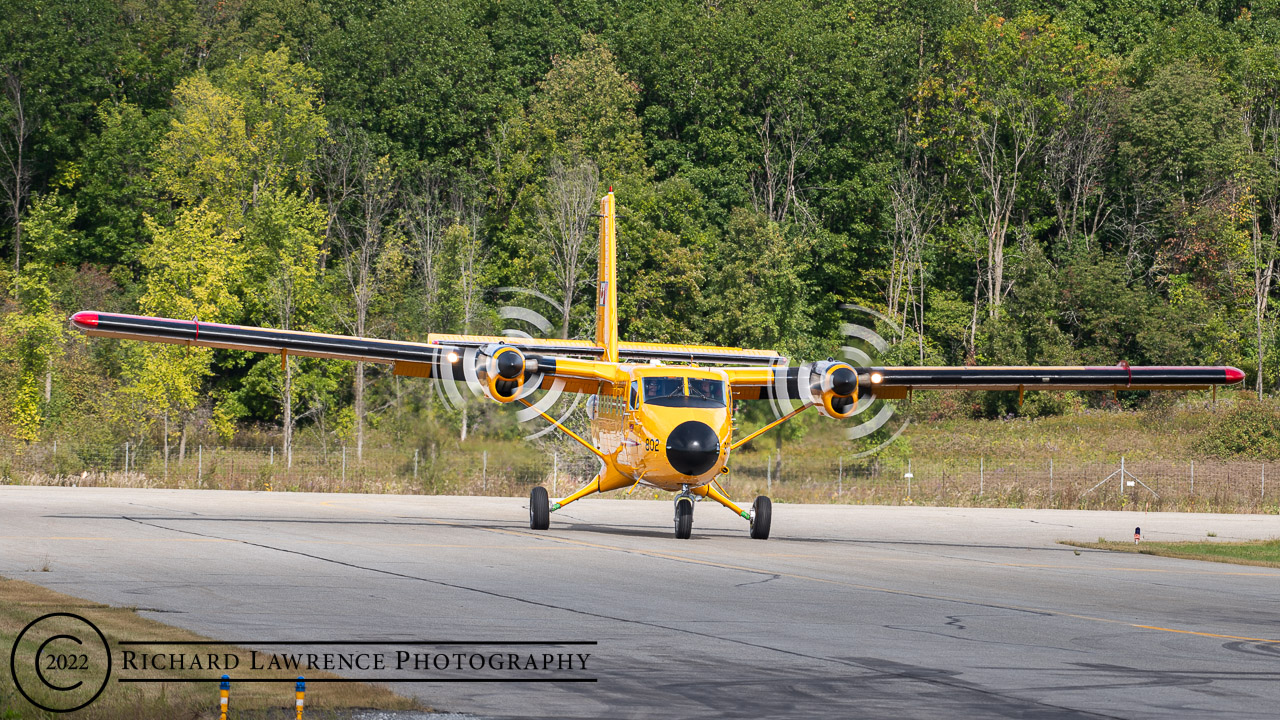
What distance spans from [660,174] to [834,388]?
5184 cm

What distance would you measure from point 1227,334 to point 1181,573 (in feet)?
169

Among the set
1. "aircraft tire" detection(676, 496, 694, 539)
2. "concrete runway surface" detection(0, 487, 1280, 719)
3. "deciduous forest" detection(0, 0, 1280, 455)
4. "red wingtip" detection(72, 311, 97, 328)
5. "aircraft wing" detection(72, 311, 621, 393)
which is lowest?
"concrete runway surface" detection(0, 487, 1280, 719)

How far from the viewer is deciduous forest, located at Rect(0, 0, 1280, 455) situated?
6309 cm

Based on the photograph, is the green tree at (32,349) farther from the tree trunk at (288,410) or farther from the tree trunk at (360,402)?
the tree trunk at (360,402)

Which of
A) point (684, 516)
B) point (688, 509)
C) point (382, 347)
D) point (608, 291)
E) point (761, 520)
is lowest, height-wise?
point (761, 520)

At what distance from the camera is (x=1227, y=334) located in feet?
219

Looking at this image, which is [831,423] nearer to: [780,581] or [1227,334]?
[780,581]

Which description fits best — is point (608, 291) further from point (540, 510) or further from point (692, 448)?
point (692, 448)

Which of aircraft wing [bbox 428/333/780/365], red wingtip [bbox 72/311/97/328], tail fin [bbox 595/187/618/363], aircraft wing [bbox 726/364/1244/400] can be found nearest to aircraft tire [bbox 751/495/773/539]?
aircraft wing [bbox 726/364/1244/400]

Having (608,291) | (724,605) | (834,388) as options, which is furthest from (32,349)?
(724,605)

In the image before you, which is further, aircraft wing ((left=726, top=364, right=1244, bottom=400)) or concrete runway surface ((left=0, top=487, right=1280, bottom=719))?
aircraft wing ((left=726, top=364, right=1244, bottom=400))

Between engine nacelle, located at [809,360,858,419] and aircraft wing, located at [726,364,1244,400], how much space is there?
38 centimetres

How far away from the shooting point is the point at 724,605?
47.4 ft

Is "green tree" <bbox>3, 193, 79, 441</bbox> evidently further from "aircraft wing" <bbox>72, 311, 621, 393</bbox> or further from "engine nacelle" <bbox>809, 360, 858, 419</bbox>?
"engine nacelle" <bbox>809, 360, 858, 419</bbox>
